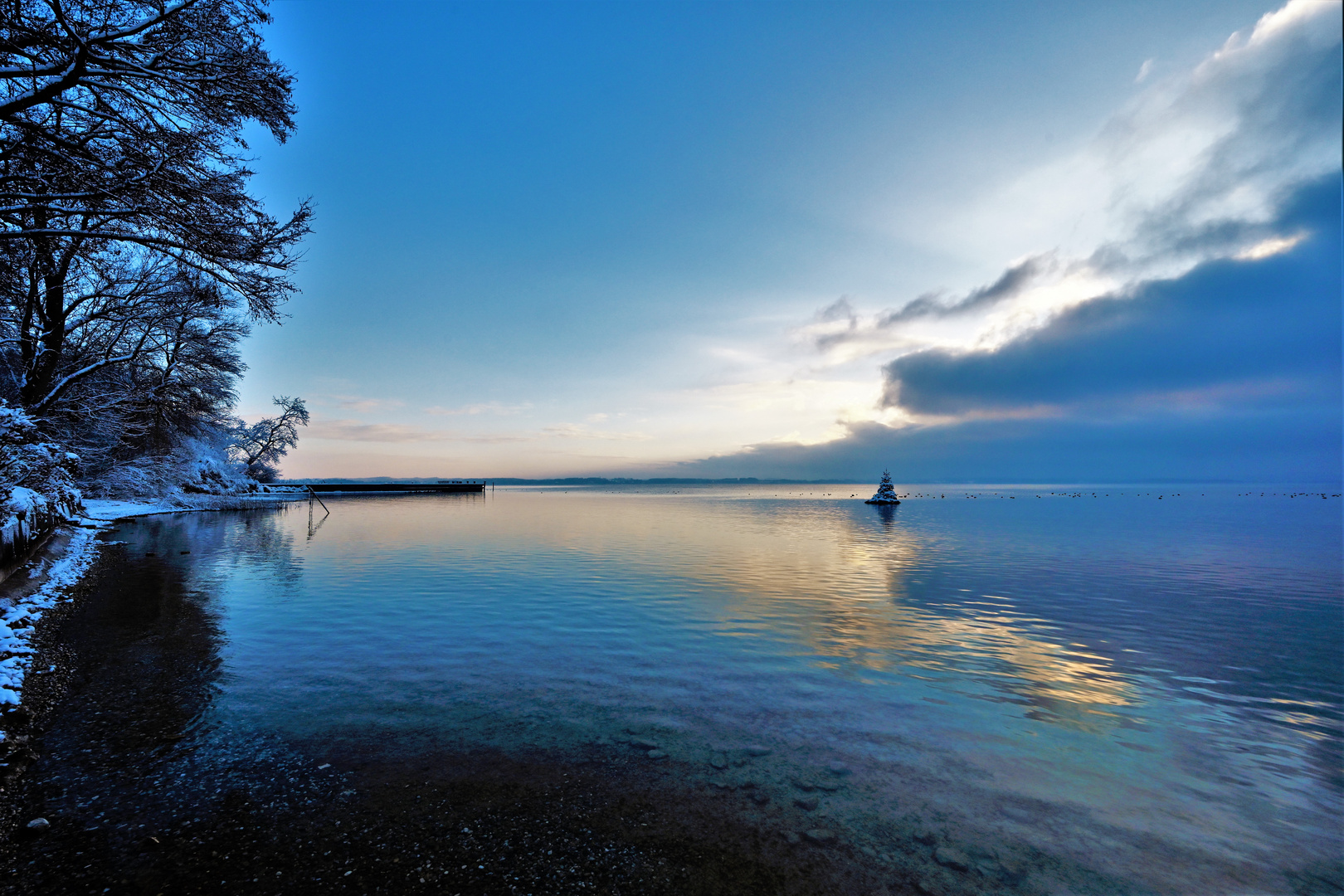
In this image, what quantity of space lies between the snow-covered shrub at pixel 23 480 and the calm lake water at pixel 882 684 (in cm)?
385

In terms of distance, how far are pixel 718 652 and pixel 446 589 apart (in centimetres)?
974

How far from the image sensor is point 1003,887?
4.64 m

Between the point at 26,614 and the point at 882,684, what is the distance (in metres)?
15.9

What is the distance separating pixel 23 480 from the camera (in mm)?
12023

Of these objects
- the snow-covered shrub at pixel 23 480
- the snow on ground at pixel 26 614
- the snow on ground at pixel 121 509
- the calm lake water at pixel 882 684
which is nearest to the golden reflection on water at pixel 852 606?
the calm lake water at pixel 882 684

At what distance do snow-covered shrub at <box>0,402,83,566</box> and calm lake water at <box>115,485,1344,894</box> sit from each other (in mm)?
3845

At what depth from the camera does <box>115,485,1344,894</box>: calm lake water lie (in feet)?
19.5

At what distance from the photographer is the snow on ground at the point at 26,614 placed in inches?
301

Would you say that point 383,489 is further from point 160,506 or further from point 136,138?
point 136,138

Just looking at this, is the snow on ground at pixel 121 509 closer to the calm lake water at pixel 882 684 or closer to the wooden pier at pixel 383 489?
the calm lake water at pixel 882 684

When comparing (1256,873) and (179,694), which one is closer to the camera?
(1256,873)

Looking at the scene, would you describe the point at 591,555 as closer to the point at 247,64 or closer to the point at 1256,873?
the point at 247,64

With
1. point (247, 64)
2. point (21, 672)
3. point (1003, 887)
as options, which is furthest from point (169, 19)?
point (1003, 887)

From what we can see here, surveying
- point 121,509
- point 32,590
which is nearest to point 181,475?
point 121,509
